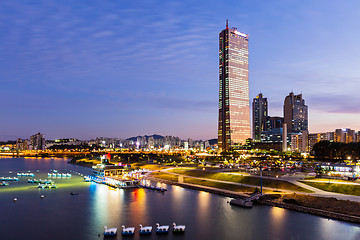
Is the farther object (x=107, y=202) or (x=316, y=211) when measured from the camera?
(x=107, y=202)

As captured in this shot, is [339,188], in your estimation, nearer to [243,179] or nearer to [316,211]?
[316,211]

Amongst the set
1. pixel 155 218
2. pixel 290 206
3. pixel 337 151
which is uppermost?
pixel 337 151

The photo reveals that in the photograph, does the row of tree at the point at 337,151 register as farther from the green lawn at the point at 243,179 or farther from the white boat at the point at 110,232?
the white boat at the point at 110,232

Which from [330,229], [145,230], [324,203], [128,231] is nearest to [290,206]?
[324,203]

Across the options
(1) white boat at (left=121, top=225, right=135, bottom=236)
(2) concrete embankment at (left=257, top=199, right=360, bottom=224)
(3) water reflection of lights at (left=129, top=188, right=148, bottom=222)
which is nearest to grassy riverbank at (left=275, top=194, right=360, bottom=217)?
(2) concrete embankment at (left=257, top=199, right=360, bottom=224)

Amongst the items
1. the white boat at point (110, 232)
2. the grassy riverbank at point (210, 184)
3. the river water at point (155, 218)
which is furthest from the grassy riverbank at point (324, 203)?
the white boat at point (110, 232)
